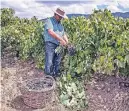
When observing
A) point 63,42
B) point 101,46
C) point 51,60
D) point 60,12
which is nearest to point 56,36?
point 63,42

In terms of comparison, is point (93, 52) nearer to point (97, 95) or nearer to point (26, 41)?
point (97, 95)

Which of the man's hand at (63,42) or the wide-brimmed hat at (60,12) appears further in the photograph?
the wide-brimmed hat at (60,12)

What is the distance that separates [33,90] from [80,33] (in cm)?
191

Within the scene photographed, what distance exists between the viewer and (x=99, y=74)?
7.53 metres

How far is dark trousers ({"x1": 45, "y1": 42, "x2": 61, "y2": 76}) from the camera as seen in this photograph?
794cm

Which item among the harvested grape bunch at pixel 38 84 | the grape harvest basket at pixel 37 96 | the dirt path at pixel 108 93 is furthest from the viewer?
Answer: the harvested grape bunch at pixel 38 84

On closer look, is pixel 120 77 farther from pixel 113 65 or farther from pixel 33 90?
pixel 33 90

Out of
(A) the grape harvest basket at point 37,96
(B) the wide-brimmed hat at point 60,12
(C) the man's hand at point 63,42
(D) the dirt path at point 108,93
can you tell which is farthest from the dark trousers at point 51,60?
(A) the grape harvest basket at point 37,96

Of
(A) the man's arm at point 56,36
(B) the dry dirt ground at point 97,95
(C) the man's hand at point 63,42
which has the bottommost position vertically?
(B) the dry dirt ground at point 97,95

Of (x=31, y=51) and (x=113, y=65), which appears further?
(x=31, y=51)

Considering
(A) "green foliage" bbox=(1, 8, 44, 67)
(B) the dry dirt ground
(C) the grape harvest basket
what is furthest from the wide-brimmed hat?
(A) "green foliage" bbox=(1, 8, 44, 67)

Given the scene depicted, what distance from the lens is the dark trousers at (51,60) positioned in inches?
313

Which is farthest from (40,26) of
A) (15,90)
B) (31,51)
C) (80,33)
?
(15,90)

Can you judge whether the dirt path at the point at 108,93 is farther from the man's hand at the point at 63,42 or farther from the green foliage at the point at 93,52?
the man's hand at the point at 63,42
